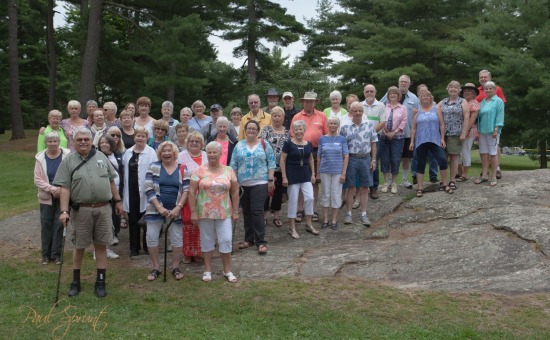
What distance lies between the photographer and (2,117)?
31625mm

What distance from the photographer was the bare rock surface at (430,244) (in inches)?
231

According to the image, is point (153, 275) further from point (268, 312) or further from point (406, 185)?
point (406, 185)

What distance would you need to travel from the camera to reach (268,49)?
1060 inches

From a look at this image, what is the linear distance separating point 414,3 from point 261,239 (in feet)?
59.0

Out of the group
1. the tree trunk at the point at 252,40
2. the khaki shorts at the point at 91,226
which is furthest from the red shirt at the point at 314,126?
the tree trunk at the point at 252,40

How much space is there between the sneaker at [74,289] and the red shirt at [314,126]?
157 inches

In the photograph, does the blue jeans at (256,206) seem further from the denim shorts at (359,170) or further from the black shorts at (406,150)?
the black shorts at (406,150)

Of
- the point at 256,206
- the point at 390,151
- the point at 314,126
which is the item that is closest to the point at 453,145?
the point at 390,151

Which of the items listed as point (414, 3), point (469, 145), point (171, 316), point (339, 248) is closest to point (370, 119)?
point (469, 145)

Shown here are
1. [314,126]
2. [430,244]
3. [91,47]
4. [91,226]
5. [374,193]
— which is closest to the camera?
[91,226]

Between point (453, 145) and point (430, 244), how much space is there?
2502 millimetres

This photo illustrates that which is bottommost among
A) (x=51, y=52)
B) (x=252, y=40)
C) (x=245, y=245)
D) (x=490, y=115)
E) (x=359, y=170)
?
(x=245, y=245)

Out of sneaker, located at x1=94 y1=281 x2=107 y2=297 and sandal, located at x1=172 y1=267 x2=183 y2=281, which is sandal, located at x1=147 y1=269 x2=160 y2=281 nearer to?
sandal, located at x1=172 y1=267 x2=183 y2=281

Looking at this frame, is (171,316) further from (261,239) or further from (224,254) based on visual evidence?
Answer: (261,239)
